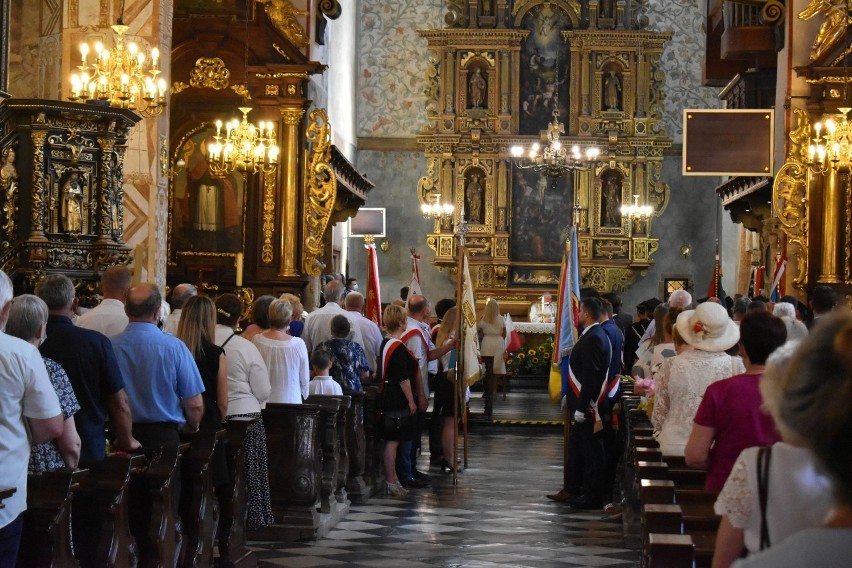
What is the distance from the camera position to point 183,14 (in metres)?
17.5

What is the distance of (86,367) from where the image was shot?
6043 mm

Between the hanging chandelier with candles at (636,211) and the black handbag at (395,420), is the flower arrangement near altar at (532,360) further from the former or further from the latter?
the black handbag at (395,420)

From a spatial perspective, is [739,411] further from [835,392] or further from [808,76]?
[808,76]

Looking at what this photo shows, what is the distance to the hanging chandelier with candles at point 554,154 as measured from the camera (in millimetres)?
25438

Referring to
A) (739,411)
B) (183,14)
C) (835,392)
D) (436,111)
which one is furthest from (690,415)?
(436,111)

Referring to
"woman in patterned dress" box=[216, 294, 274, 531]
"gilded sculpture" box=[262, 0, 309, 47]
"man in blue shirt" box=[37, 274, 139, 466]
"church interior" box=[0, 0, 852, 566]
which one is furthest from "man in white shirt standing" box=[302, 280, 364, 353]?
"gilded sculpture" box=[262, 0, 309, 47]

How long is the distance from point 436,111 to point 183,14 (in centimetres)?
1154

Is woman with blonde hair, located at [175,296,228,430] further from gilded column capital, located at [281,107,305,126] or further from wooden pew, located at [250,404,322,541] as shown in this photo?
gilded column capital, located at [281,107,305,126]

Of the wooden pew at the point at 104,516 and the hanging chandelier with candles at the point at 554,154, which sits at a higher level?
the hanging chandelier with candles at the point at 554,154

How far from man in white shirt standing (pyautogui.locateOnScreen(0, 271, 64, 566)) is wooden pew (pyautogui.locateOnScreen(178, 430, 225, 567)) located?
7.15 feet

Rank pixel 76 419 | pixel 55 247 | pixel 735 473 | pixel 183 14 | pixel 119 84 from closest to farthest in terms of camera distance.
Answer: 1. pixel 735 473
2. pixel 76 419
3. pixel 55 247
4. pixel 119 84
5. pixel 183 14

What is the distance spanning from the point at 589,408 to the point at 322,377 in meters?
2.27

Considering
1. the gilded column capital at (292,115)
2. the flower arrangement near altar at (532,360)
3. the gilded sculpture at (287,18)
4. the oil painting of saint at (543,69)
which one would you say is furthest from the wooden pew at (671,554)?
the oil painting of saint at (543,69)

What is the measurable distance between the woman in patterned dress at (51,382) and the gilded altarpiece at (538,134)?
22.4 meters
